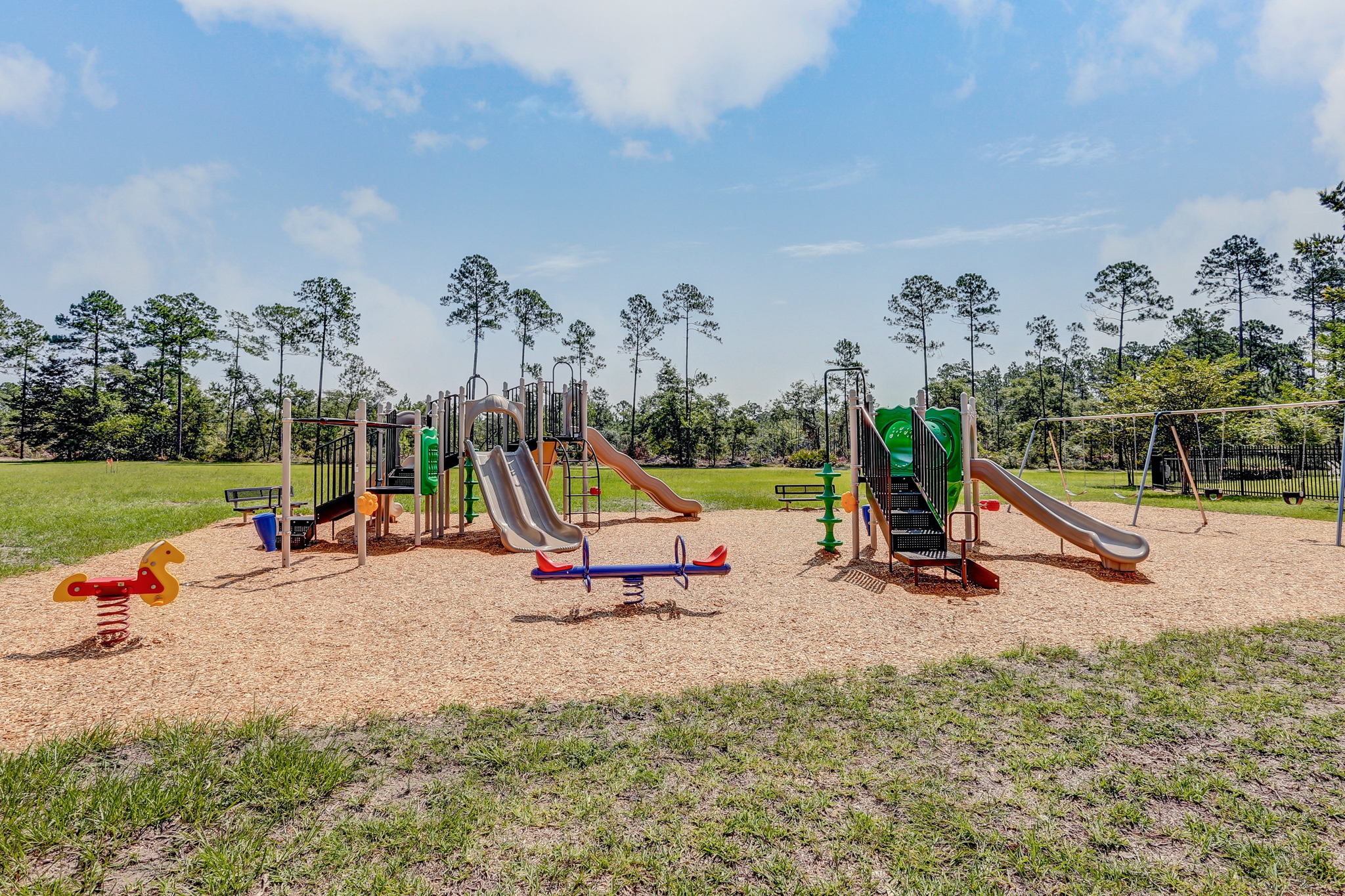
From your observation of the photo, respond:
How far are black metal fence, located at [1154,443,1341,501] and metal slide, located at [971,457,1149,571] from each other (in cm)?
1318

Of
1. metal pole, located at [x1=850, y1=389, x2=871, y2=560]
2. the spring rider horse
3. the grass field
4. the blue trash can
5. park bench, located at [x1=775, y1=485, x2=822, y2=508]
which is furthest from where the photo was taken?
park bench, located at [x1=775, y1=485, x2=822, y2=508]

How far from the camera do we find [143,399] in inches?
2378

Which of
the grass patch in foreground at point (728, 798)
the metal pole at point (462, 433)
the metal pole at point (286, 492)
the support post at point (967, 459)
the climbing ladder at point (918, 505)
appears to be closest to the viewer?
the grass patch in foreground at point (728, 798)

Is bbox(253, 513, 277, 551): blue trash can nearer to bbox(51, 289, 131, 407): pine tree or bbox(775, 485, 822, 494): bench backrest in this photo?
bbox(775, 485, 822, 494): bench backrest

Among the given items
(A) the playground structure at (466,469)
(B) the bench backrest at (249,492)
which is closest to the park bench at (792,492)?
(A) the playground structure at (466,469)

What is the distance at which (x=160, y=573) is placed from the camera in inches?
248

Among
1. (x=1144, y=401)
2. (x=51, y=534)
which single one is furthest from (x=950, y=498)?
(x=1144, y=401)

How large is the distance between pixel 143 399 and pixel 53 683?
72.7 m

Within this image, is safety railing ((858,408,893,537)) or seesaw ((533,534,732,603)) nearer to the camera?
seesaw ((533,534,732,603))

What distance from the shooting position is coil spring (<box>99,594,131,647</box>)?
5949 millimetres

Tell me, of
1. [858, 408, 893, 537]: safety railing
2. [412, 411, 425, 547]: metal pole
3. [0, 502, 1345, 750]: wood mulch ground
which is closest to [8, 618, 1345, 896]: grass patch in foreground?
[0, 502, 1345, 750]: wood mulch ground

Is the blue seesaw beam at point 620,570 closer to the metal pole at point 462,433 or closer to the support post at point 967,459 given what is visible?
the support post at point 967,459

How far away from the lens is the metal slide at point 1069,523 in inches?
361

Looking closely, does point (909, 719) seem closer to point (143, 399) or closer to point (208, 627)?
point (208, 627)
